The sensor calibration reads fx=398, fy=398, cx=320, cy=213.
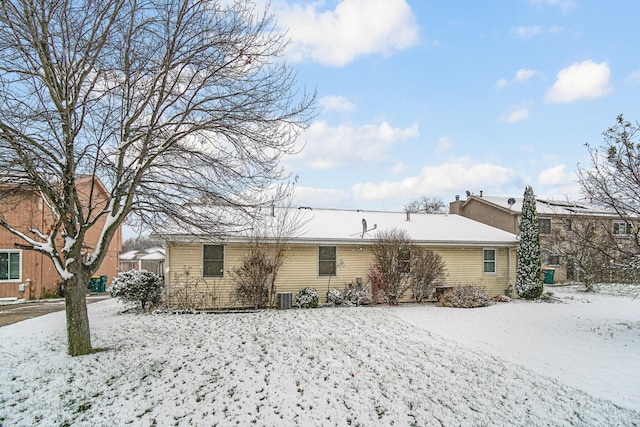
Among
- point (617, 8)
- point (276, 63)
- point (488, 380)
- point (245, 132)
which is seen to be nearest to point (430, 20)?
point (617, 8)

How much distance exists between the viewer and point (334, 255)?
15.6 meters

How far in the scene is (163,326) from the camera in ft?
34.0

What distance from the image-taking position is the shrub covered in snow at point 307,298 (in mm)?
13930

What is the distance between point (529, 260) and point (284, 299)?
35.4 ft

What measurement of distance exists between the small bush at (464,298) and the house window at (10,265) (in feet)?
60.1

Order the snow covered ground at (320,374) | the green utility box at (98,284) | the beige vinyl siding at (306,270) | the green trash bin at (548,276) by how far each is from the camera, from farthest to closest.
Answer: the green trash bin at (548,276), the green utility box at (98,284), the beige vinyl siding at (306,270), the snow covered ground at (320,374)

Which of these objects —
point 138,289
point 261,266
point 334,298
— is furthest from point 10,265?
point 334,298

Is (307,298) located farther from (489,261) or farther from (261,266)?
(489,261)

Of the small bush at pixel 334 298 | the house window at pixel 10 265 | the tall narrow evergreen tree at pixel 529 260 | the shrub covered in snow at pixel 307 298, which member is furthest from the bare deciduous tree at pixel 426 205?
the house window at pixel 10 265

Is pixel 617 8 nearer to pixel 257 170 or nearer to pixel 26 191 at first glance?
pixel 257 170

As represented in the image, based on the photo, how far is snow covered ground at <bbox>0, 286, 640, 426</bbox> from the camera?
5465mm

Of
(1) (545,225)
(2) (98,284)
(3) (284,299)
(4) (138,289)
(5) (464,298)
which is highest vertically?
(1) (545,225)

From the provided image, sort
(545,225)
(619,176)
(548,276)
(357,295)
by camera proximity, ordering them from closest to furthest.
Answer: (619,176) → (357,295) → (548,276) → (545,225)

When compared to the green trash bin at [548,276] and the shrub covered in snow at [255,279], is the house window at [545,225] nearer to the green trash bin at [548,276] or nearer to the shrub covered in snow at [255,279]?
the green trash bin at [548,276]
